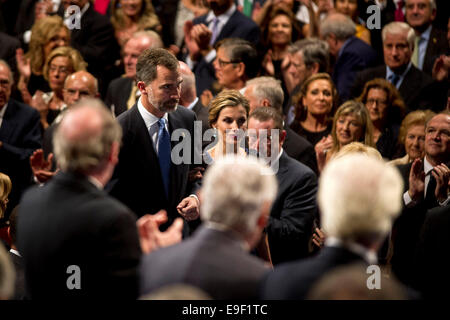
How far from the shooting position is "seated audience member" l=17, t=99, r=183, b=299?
8.80 feet

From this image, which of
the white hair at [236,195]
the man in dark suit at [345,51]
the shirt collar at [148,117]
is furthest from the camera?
the man in dark suit at [345,51]

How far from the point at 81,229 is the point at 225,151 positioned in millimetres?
2339

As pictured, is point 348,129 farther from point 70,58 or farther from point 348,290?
point 348,290

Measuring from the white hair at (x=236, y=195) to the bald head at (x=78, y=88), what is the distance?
Answer: 4356 mm

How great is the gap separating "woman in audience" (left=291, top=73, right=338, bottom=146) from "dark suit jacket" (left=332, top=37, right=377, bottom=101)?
0.72 metres

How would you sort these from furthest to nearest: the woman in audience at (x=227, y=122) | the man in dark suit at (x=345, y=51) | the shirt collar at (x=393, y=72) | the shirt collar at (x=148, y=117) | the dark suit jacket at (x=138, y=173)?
1. the man in dark suit at (x=345, y=51)
2. the shirt collar at (x=393, y=72)
3. the woman in audience at (x=227, y=122)
4. the shirt collar at (x=148, y=117)
5. the dark suit jacket at (x=138, y=173)

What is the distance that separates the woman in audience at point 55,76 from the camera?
733 centimetres

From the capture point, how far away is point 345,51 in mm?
7562

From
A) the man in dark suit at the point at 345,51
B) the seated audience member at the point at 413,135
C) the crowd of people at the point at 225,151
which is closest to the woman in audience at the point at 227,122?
the crowd of people at the point at 225,151

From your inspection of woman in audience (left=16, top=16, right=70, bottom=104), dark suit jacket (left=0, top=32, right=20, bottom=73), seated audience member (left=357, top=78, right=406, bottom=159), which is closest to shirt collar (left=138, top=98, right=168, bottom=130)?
seated audience member (left=357, top=78, right=406, bottom=159)

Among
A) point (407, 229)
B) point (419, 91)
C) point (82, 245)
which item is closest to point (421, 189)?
point (407, 229)

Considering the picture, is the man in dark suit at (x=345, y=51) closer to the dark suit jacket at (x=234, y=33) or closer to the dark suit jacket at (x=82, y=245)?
the dark suit jacket at (x=234, y=33)

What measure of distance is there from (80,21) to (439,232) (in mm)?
5625

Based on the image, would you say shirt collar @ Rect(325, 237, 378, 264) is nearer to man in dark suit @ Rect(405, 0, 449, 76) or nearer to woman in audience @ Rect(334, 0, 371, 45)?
man in dark suit @ Rect(405, 0, 449, 76)
